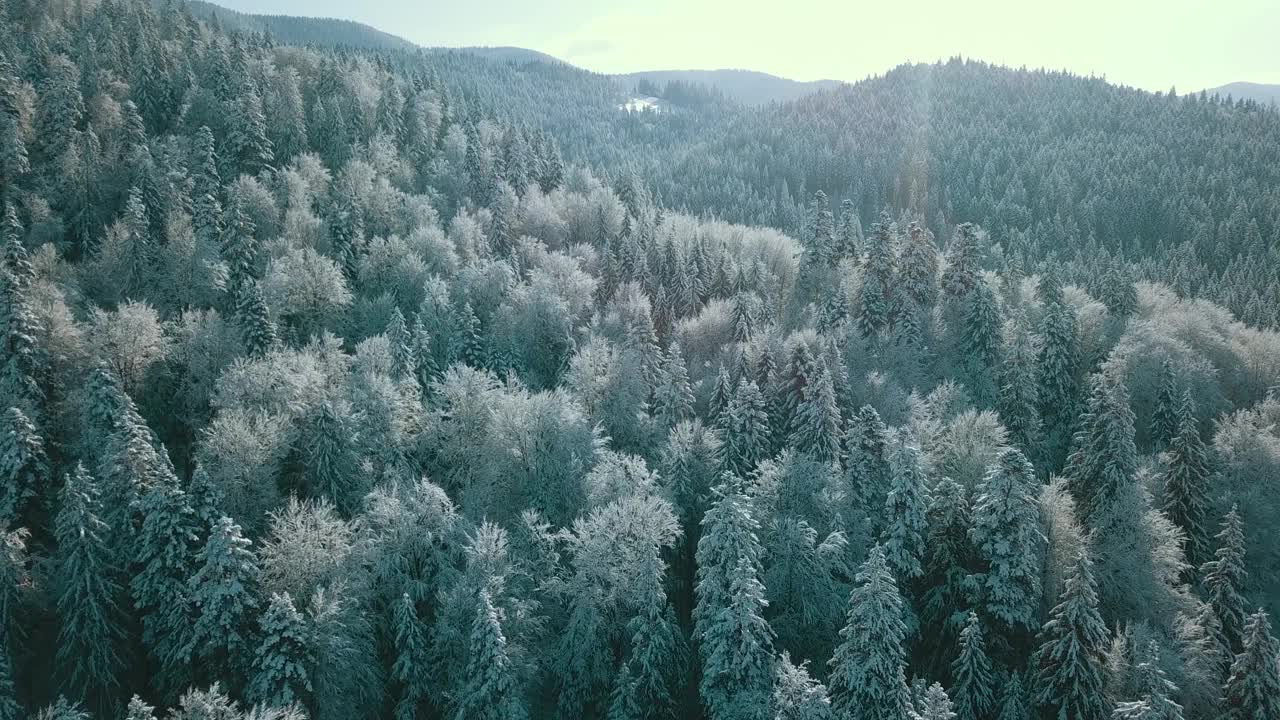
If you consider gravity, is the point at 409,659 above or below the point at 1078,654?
below

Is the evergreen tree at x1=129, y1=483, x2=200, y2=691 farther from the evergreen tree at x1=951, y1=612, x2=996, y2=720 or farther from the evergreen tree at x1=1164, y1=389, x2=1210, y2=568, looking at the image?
the evergreen tree at x1=1164, y1=389, x2=1210, y2=568

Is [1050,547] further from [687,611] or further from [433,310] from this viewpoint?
[433,310]

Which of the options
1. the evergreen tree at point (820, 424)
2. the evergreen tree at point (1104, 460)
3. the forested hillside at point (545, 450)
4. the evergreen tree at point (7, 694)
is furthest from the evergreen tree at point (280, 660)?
the evergreen tree at point (1104, 460)

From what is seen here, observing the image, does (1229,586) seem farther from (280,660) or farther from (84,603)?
(84,603)

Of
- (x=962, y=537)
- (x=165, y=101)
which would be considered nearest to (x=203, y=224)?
(x=165, y=101)

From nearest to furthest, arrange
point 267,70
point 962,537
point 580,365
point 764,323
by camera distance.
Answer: point 962,537
point 580,365
point 764,323
point 267,70

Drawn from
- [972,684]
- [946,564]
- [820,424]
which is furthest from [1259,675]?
[820,424]

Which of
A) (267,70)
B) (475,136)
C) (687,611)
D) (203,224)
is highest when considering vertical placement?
(267,70)

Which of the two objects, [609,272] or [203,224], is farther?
[609,272]

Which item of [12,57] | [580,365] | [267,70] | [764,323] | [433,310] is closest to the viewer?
[580,365]
